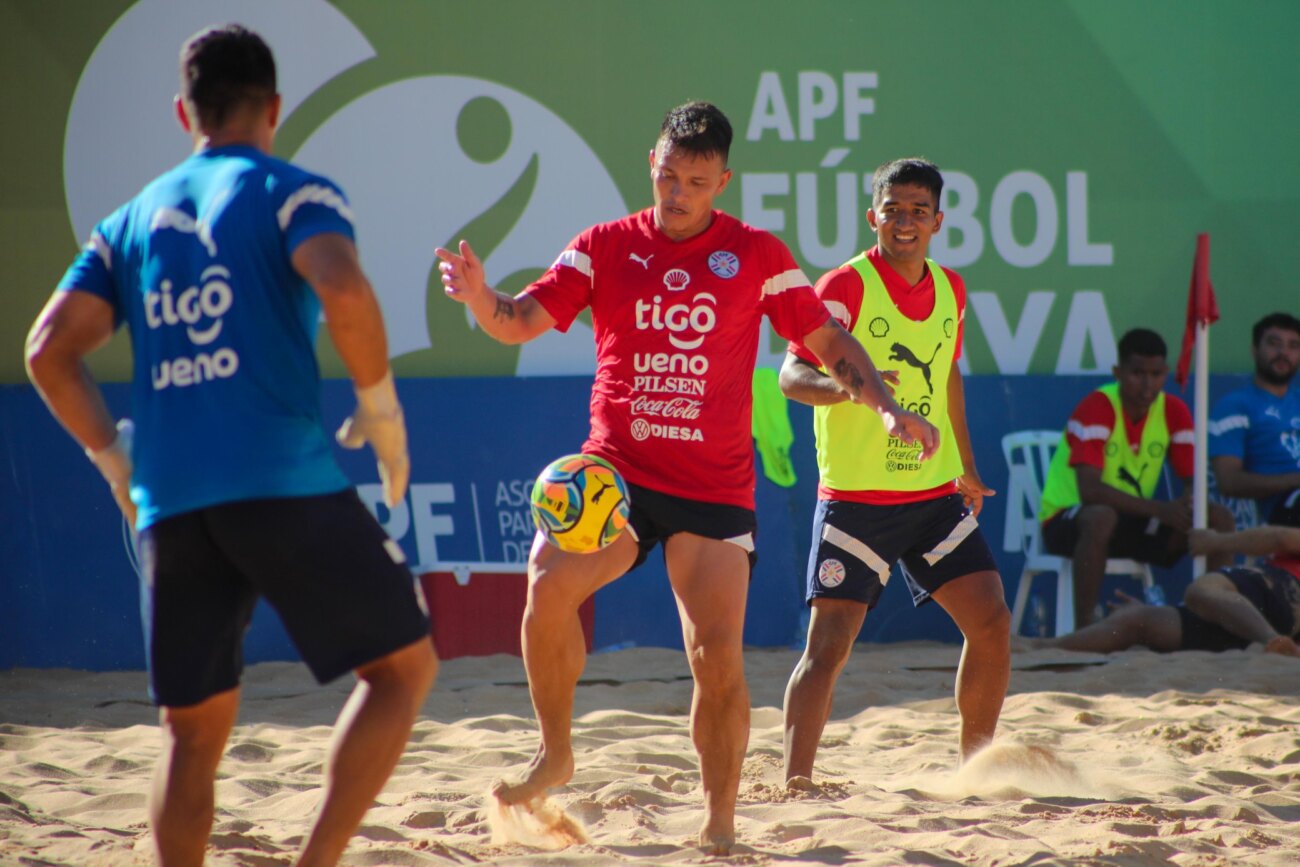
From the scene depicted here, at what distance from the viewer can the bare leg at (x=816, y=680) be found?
4.27 m

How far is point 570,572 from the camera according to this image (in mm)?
3631

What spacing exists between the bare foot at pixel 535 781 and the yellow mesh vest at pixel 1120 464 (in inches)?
199

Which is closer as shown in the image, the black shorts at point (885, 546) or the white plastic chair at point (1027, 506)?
the black shorts at point (885, 546)

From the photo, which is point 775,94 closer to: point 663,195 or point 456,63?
point 456,63

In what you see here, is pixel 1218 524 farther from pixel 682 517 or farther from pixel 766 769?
pixel 682 517

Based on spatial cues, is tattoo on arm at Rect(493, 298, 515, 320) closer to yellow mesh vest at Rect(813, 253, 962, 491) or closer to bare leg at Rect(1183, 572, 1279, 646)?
yellow mesh vest at Rect(813, 253, 962, 491)

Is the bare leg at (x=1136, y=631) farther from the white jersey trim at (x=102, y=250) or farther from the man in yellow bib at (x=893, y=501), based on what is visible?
the white jersey trim at (x=102, y=250)

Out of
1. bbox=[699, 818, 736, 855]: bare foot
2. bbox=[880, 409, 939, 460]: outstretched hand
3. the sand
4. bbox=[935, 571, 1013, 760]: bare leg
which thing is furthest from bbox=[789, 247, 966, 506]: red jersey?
bbox=[699, 818, 736, 855]: bare foot

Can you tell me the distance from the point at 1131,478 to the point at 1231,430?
73 cm

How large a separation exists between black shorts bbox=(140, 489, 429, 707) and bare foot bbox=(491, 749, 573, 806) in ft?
3.47

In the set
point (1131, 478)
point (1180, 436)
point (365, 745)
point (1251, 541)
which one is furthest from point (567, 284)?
point (1180, 436)

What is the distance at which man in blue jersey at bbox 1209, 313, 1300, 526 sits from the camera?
324 inches

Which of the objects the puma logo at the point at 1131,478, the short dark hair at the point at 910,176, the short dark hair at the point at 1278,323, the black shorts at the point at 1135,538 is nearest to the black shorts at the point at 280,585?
the short dark hair at the point at 910,176

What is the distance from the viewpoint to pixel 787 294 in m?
3.83
